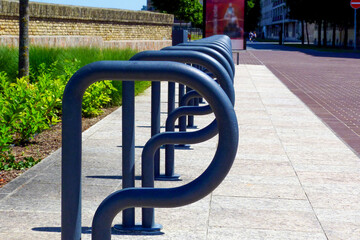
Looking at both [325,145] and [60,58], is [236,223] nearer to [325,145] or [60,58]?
[325,145]

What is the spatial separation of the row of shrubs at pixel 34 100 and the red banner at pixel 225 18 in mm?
7705

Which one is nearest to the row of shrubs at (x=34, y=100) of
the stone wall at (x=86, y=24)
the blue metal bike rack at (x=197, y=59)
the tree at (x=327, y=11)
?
the blue metal bike rack at (x=197, y=59)

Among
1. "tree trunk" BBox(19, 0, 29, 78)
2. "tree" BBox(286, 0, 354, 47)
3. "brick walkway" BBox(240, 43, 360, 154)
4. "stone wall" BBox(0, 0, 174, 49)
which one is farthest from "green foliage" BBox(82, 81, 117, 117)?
"tree" BBox(286, 0, 354, 47)

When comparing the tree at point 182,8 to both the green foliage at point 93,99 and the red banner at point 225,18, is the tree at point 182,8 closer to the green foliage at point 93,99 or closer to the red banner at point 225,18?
the red banner at point 225,18

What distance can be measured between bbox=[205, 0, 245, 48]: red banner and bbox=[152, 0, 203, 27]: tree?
172 feet

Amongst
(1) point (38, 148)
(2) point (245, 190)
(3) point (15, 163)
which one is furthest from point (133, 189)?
(1) point (38, 148)

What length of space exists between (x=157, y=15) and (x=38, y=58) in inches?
1007

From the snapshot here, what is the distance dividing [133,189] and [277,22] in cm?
13929

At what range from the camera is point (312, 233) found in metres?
4.32

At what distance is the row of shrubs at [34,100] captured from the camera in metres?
6.73

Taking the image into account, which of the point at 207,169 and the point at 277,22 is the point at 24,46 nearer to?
the point at 207,169

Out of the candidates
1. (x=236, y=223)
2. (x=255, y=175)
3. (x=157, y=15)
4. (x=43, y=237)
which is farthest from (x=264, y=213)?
(x=157, y=15)

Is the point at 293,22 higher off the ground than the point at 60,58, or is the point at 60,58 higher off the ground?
the point at 293,22

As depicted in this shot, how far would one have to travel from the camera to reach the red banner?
20.6 meters
